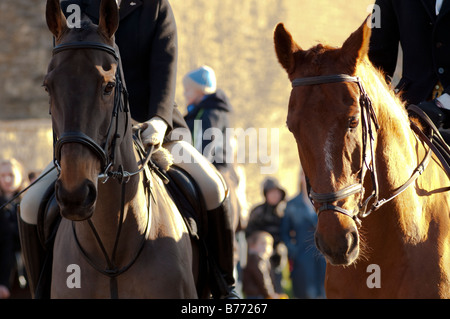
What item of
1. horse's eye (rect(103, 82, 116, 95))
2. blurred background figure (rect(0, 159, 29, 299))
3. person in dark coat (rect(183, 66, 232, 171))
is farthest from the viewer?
blurred background figure (rect(0, 159, 29, 299))

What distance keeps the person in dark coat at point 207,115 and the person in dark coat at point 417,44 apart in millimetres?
2564

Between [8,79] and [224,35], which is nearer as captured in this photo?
[8,79]

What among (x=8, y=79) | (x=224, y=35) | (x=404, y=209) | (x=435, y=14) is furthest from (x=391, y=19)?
(x=224, y=35)

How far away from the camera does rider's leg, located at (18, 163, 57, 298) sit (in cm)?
722

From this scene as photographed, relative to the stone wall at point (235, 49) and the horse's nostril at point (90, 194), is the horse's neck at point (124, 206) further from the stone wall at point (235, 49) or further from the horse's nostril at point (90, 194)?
the stone wall at point (235, 49)

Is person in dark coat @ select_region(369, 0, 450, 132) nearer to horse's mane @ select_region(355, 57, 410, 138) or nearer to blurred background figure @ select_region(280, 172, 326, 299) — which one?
horse's mane @ select_region(355, 57, 410, 138)

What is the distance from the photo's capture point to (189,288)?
6809 millimetres

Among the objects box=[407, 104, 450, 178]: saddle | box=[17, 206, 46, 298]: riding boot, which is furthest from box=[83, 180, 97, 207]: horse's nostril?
box=[407, 104, 450, 178]: saddle

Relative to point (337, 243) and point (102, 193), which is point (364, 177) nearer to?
point (337, 243)

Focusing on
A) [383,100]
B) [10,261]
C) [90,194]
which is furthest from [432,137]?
[10,261]

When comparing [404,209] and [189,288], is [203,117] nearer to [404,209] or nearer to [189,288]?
[189,288]

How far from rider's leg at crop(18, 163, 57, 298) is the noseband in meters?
1.06

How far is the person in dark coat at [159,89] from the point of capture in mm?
7391

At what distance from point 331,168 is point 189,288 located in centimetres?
155
